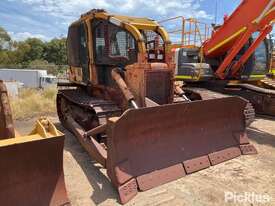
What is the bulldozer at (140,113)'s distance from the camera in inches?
147

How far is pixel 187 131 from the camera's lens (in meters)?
4.42

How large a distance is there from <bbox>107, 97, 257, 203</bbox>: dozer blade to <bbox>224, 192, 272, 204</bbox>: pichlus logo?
72 centimetres

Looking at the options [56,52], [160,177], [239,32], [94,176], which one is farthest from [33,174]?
[56,52]

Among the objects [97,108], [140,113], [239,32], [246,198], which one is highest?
[239,32]

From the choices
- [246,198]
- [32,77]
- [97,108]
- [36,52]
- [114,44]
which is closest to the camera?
[246,198]

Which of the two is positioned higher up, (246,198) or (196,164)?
(196,164)

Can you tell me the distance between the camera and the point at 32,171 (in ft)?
9.63

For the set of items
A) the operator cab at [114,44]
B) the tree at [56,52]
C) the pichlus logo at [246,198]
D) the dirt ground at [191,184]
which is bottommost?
the pichlus logo at [246,198]

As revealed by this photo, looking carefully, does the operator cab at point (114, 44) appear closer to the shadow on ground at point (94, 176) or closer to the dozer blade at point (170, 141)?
the dozer blade at point (170, 141)

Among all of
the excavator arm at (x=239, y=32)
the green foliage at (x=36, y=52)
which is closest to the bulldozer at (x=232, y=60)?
the excavator arm at (x=239, y=32)

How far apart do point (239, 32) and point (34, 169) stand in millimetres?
5866

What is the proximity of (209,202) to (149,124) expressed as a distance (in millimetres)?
1245

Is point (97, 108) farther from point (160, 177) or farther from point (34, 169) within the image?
point (34, 169)

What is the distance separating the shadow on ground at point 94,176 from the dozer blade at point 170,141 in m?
0.20
